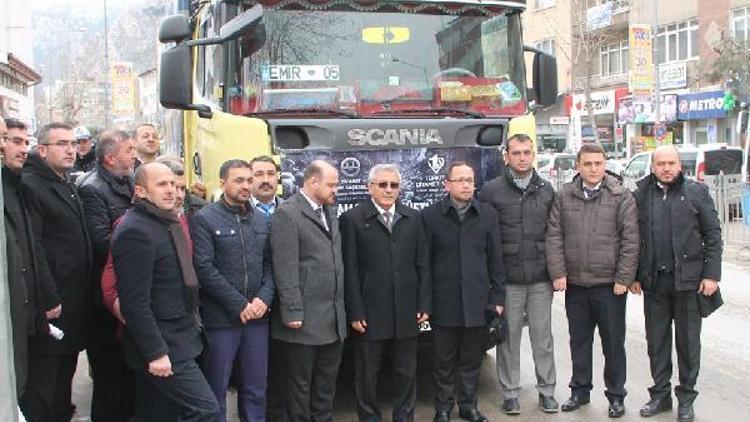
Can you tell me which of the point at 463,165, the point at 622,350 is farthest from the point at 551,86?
the point at 622,350

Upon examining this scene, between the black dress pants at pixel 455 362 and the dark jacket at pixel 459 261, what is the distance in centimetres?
13

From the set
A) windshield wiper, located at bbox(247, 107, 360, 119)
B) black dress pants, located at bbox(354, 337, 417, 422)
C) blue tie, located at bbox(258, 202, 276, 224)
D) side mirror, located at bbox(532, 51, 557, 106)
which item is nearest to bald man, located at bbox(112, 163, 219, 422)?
blue tie, located at bbox(258, 202, 276, 224)

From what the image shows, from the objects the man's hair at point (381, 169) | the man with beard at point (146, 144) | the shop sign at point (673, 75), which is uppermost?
the shop sign at point (673, 75)

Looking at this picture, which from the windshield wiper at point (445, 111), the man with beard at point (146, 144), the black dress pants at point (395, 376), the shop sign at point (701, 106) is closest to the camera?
the black dress pants at point (395, 376)

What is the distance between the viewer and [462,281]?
19.5 ft

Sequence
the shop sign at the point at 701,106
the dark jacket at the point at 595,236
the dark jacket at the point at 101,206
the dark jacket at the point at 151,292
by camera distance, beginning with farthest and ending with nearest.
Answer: the shop sign at the point at 701,106 < the dark jacket at the point at 595,236 < the dark jacket at the point at 101,206 < the dark jacket at the point at 151,292

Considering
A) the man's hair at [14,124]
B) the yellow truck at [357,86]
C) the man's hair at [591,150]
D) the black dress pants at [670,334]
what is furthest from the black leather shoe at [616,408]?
the man's hair at [14,124]

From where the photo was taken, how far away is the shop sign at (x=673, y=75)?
35.9 meters

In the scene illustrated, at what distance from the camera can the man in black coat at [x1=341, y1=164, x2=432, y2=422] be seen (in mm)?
5719

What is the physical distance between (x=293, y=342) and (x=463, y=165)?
1694 mm

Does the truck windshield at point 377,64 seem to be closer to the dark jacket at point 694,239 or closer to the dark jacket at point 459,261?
the dark jacket at point 459,261

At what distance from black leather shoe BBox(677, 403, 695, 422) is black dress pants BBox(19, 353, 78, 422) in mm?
4134

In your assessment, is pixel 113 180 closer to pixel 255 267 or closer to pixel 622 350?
pixel 255 267

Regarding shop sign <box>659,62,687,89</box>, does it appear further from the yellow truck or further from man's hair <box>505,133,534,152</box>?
man's hair <box>505,133,534,152</box>
